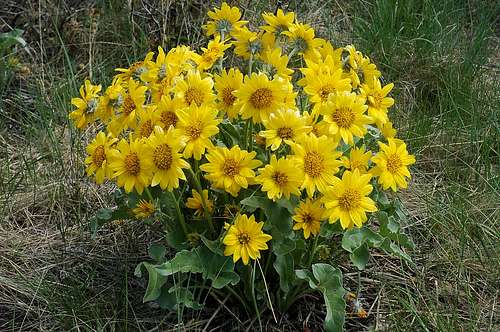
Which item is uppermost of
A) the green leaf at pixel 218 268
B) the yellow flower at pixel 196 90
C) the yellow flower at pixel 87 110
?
the yellow flower at pixel 196 90

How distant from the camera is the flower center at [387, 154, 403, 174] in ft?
5.08

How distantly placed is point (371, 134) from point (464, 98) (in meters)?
1.07

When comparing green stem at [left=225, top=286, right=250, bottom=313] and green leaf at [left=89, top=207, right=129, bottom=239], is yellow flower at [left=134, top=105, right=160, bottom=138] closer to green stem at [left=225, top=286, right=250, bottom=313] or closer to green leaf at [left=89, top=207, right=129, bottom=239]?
green leaf at [left=89, top=207, right=129, bottom=239]

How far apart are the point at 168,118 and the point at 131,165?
0.13 metres

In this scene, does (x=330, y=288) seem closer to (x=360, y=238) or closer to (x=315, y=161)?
(x=360, y=238)

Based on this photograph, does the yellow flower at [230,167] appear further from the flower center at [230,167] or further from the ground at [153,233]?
the ground at [153,233]

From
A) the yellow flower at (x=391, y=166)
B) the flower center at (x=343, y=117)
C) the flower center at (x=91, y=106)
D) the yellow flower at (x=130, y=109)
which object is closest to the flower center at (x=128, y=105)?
the yellow flower at (x=130, y=109)

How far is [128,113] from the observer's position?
60.2 inches

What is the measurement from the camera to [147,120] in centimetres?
149

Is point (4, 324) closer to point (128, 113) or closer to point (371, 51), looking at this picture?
point (128, 113)

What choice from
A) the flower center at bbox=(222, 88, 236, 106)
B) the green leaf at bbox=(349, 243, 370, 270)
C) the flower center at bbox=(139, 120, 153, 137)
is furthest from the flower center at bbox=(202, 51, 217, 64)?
the green leaf at bbox=(349, 243, 370, 270)

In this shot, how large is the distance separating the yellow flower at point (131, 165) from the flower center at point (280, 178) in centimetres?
24

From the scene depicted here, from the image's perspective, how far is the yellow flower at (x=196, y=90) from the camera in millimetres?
1479

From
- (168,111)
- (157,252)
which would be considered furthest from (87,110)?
(157,252)
